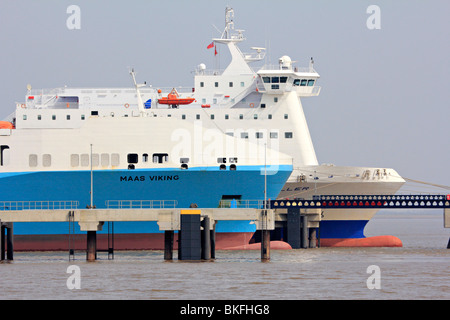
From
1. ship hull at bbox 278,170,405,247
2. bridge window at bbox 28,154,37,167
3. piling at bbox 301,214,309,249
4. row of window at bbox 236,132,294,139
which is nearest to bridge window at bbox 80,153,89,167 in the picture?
bridge window at bbox 28,154,37,167

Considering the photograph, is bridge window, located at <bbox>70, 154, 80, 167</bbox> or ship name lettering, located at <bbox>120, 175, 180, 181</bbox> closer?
ship name lettering, located at <bbox>120, 175, 180, 181</bbox>

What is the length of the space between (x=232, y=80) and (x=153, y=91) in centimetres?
571

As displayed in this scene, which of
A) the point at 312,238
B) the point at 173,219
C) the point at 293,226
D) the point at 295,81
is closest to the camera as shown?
the point at 173,219

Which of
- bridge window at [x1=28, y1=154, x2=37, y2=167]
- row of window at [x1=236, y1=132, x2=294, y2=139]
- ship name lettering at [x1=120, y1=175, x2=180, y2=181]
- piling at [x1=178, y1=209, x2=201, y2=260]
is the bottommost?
piling at [x1=178, y1=209, x2=201, y2=260]

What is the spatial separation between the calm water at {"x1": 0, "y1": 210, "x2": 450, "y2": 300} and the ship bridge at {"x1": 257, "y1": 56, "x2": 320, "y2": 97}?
15358 mm

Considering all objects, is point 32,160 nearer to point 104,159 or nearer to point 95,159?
point 95,159

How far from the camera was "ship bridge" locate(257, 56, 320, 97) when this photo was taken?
211ft

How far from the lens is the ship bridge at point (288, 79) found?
211ft

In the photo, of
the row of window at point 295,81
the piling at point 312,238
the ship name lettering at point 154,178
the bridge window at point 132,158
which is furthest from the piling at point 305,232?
the bridge window at point 132,158

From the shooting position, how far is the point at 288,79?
2562 inches

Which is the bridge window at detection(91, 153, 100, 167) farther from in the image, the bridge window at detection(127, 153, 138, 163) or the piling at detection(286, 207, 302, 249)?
the piling at detection(286, 207, 302, 249)

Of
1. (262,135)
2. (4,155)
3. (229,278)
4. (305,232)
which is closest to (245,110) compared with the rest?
(262,135)

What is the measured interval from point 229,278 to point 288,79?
28.0m
